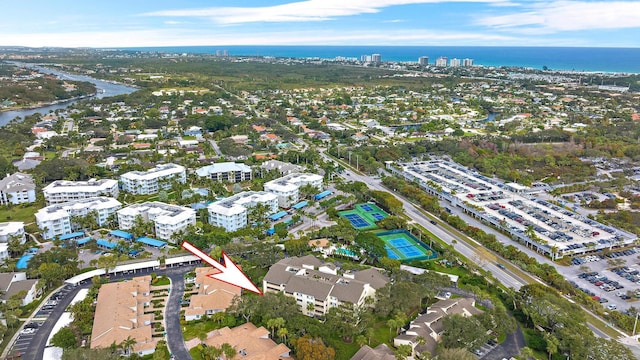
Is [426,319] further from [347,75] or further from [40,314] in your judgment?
[347,75]

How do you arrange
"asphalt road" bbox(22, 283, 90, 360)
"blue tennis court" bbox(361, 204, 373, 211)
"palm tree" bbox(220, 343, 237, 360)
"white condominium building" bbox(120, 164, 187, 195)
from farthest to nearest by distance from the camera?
"white condominium building" bbox(120, 164, 187, 195) → "blue tennis court" bbox(361, 204, 373, 211) → "asphalt road" bbox(22, 283, 90, 360) → "palm tree" bbox(220, 343, 237, 360)

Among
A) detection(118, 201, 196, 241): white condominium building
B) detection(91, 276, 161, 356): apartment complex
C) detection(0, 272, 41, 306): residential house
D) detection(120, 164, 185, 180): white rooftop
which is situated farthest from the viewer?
detection(120, 164, 185, 180): white rooftop

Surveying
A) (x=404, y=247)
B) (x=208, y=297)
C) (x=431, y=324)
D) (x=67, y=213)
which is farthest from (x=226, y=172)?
(x=431, y=324)

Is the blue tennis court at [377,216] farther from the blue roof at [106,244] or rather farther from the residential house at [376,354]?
the blue roof at [106,244]

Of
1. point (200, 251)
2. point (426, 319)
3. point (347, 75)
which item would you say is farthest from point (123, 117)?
point (347, 75)

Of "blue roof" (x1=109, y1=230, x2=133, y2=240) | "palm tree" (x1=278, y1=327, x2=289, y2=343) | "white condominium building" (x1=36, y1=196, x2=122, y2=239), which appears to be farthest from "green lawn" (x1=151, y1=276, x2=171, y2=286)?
"white condominium building" (x1=36, y1=196, x2=122, y2=239)

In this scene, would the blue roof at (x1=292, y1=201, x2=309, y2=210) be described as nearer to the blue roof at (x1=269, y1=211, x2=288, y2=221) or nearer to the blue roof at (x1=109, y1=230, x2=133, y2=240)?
the blue roof at (x1=269, y1=211, x2=288, y2=221)
